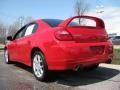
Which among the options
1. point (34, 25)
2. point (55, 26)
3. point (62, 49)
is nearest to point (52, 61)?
point (62, 49)

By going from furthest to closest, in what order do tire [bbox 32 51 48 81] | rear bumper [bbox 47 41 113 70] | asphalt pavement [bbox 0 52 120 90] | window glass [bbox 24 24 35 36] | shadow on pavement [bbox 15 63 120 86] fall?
window glass [bbox 24 24 35 36] → shadow on pavement [bbox 15 63 120 86] → tire [bbox 32 51 48 81] → asphalt pavement [bbox 0 52 120 90] → rear bumper [bbox 47 41 113 70]

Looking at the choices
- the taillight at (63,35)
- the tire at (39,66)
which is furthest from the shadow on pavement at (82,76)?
the taillight at (63,35)

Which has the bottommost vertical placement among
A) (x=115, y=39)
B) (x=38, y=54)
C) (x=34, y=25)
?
(x=115, y=39)

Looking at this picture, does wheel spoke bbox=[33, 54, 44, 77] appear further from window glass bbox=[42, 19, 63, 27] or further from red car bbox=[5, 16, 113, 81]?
window glass bbox=[42, 19, 63, 27]

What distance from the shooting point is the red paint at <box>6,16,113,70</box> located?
5887 millimetres

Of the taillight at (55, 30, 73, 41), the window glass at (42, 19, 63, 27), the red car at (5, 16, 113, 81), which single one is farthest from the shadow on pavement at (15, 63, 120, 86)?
the window glass at (42, 19, 63, 27)

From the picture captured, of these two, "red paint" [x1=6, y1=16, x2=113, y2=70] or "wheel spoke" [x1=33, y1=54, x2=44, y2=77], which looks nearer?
"red paint" [x1=6, y1=16, x2=113, y2=70]

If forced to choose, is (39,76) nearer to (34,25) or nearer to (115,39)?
(34,25)

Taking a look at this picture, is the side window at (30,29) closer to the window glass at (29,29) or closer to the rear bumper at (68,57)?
the window glass at (29,29)

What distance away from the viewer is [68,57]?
5.83 metres

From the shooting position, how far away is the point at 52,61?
6.10 m

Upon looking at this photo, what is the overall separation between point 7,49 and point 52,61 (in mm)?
3976

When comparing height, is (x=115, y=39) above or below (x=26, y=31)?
below

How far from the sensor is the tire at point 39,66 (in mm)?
6371
